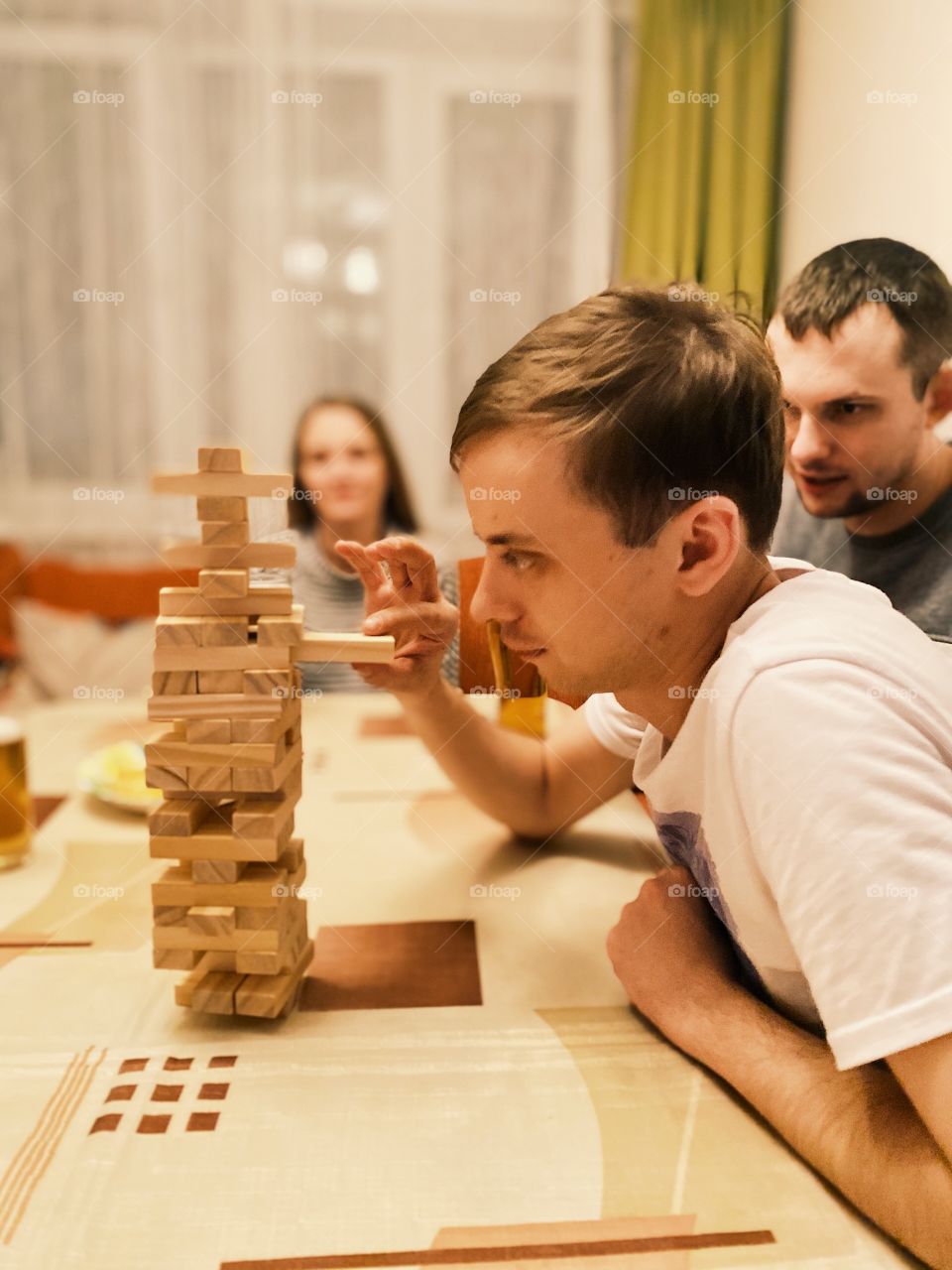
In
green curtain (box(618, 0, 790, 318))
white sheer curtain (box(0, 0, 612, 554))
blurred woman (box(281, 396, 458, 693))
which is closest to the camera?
blurred woman (box(281, 396, 458, 693))

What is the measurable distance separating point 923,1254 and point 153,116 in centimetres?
336

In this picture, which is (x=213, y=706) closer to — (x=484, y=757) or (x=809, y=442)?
(x=484, y=757)

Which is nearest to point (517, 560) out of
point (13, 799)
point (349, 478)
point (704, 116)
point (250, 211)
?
point (13, 799)

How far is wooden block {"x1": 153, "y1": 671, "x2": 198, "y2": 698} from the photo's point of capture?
743 millimetres

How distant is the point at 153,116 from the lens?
9.63ft

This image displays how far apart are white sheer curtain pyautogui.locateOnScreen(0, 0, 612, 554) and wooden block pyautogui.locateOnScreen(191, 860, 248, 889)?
2.25 metres

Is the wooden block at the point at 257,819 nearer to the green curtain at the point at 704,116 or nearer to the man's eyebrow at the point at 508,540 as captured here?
the man's eyebrow at the point at 508,540

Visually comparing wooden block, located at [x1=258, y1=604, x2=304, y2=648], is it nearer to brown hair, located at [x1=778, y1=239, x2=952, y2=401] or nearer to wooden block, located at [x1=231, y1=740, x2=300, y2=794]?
wooden block, located at [x1=231, y1=740, x2=300, y2=794]

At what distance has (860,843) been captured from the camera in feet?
1.92

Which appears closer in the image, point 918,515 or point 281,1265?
point 281,1265

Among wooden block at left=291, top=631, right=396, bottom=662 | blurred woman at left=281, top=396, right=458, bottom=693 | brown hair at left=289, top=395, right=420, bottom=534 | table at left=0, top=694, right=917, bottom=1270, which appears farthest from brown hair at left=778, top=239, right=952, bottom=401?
brown hair at left=289, top=395, right=420, bottom=534

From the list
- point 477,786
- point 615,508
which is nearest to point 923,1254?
point 615,508

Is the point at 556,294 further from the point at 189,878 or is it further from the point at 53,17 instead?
the point at 189,878

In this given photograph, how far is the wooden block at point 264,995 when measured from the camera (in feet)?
2.56
